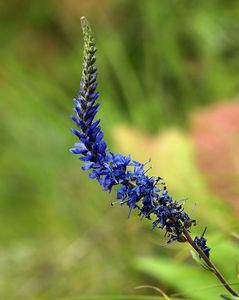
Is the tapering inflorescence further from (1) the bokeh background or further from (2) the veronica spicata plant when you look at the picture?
(1) the bokeh background

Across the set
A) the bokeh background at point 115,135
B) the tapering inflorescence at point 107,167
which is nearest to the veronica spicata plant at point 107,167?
the tapering inflorescence at point 107,167

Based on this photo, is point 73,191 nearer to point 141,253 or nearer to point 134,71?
point 141,253

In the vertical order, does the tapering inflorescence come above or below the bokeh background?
below

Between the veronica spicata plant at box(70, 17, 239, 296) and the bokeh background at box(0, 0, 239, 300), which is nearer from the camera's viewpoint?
the veronica spicata plant at box(70, 17, 239, 296)

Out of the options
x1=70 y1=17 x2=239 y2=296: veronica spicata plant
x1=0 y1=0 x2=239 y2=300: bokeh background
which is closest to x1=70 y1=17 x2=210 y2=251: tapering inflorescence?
x1=70 y1=17 x2=239 y2=296: veronica spicata plant

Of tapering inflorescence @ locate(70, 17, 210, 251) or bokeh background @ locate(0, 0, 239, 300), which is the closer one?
tapering inflorescence @ locate(70, 17, 210, 251)

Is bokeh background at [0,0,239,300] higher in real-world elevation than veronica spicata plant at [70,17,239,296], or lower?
higher

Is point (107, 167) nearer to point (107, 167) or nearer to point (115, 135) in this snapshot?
point (107, 167)
